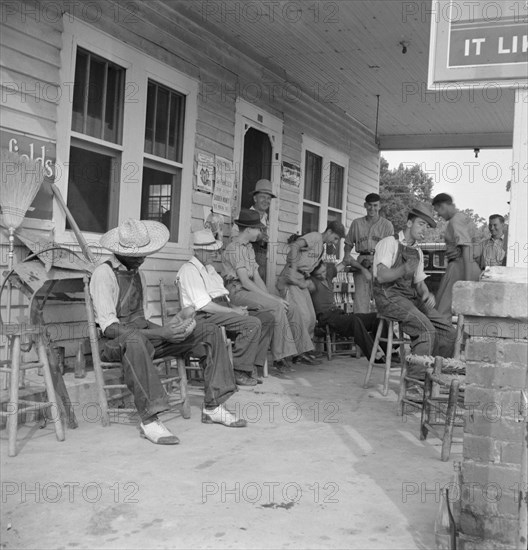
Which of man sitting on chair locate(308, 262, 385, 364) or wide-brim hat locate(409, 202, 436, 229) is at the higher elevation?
wide-brim hat locate(409, 202, 436, 229)

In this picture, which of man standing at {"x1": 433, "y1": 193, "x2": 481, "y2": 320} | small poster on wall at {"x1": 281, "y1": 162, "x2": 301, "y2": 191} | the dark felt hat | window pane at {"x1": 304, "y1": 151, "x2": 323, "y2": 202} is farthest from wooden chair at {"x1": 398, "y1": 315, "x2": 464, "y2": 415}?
window pane at {"x1": 304, "y1": 151, "x2": 323, "y2": 202}

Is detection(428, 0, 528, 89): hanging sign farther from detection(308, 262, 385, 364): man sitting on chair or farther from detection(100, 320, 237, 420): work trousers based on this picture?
detection(308, 262, 385, 364): man sitting on chair

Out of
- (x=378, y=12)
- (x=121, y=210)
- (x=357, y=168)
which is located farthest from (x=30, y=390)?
(x=357, y=168)

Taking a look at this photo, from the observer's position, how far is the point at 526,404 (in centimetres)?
258

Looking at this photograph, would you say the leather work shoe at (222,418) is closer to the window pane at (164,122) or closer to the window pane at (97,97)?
the window pane at (97,97)

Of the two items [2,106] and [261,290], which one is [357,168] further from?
[2,106]

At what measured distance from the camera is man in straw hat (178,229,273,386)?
5543mm

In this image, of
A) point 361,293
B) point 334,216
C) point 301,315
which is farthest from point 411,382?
point 334,216

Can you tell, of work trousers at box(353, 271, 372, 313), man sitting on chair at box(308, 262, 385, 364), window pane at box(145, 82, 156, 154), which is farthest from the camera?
work trousers at box(353, 271, 372, 313)

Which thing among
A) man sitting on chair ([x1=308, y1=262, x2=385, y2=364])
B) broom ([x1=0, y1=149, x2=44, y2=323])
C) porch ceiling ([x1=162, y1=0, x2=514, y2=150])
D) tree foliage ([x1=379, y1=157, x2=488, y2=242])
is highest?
tree foliage ([x1=379, y1=157, x2=488, y2=242])

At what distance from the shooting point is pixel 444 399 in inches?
171

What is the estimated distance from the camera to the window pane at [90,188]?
5.27 m

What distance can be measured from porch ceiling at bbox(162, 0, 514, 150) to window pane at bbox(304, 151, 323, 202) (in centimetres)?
88

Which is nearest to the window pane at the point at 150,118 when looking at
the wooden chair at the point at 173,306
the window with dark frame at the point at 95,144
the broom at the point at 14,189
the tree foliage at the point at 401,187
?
the window with dark frame at the point at 95,144
